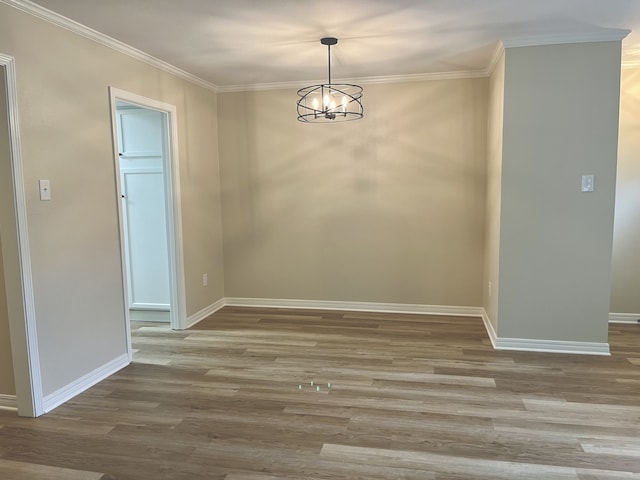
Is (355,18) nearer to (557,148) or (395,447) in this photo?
(557,148)

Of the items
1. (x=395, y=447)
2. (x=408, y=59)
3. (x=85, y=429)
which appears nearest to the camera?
(x=395, y=447)

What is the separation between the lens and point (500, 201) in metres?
3.63

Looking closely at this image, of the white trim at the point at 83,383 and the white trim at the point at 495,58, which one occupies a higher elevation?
the white trim at the point at 495,58

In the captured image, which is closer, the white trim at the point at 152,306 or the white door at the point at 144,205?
the white door at the point at 144,205

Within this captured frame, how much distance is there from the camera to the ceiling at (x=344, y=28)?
2.71m

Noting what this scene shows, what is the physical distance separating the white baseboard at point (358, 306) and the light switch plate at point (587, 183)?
1639 millimetres

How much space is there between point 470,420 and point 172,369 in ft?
6.99

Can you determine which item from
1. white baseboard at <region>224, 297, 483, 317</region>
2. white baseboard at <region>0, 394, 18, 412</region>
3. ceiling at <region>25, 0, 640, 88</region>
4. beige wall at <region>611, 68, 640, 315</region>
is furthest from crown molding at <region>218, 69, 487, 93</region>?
white baseboard at <region>0, 394, 18, 412</region>

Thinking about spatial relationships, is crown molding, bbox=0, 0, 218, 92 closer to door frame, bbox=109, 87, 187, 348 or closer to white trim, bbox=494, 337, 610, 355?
door frame, bbox=109, 87, 187, 348

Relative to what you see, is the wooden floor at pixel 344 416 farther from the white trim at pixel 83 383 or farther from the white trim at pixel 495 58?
the white trim at pixel 495 58

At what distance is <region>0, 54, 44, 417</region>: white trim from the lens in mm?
2535

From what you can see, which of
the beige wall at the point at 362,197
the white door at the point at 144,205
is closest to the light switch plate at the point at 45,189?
the white door at the point at 144,205

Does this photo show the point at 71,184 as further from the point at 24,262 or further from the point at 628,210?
the point at 628,210

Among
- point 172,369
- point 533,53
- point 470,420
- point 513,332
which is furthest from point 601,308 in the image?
point 172,369
